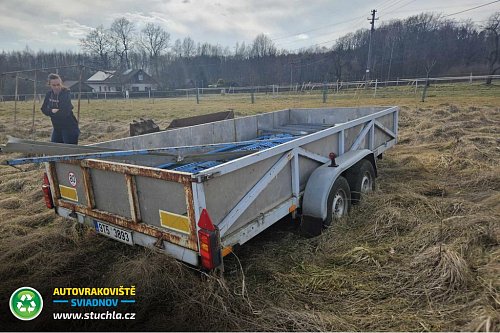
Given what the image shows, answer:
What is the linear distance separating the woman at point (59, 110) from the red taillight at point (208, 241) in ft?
13.5

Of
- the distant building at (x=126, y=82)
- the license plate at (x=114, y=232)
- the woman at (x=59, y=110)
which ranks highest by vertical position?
the distant building at (x=126, y=82)

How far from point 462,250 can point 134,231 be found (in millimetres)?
2955

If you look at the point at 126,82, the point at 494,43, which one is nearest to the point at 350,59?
the point at 494,43

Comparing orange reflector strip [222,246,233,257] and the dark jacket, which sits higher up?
the dark jacket

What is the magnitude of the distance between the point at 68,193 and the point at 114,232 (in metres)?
0.81

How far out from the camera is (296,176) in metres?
3.45

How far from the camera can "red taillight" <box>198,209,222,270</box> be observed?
2303mm

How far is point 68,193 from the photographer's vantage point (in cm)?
343

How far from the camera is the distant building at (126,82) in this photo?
6481cm

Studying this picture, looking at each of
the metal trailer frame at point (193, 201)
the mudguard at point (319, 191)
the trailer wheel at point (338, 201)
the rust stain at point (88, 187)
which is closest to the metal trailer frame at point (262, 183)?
the metal trailer frame at point (193, 201)

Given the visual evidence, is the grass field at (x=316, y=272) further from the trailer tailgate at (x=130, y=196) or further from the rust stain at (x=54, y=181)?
the rust stain at (x=54, y=181)

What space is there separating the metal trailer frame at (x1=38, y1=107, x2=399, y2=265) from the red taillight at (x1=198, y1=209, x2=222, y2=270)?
0.20 feet

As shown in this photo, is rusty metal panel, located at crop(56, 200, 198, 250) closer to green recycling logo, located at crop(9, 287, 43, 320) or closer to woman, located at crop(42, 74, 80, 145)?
green recycling logo, located at crop(9, 287, 43, 320)

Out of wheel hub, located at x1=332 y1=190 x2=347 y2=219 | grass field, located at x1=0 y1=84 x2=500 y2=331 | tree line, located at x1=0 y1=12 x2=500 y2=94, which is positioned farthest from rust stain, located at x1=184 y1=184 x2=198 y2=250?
tree line, located at x1=0 y1=12 x2=500 y2=94
